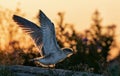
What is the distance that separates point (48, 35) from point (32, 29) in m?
0.98

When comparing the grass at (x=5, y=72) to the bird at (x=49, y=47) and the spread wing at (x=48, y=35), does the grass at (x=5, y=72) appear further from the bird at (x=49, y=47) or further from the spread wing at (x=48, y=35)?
the spread wing at (x=48, y=35)

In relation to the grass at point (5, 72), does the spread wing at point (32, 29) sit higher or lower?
higher

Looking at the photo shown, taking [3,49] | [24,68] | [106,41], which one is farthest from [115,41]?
[24,68]

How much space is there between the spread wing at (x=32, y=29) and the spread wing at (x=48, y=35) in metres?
0.57

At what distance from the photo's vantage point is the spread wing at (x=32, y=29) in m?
13.8

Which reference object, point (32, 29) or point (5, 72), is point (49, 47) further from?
point (32, 29)

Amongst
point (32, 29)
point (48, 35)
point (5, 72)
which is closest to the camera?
point (5, 72)

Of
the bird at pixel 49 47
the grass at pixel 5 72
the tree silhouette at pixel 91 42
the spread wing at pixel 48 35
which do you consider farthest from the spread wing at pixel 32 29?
the tree silhouette at pixel 91 42

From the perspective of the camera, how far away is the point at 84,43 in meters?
19.7

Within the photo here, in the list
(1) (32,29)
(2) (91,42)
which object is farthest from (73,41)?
(1) (32,29)

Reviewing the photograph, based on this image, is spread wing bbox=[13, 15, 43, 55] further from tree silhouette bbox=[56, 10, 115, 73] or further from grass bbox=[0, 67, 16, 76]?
tree silhouette bbox=[56, 10, 115, 73]

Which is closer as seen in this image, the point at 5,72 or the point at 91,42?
the point at 5,72

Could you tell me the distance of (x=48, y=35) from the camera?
13016mm

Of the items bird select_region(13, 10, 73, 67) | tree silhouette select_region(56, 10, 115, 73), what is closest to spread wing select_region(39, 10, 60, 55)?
bird select_region(13, 10, 73, 67)
